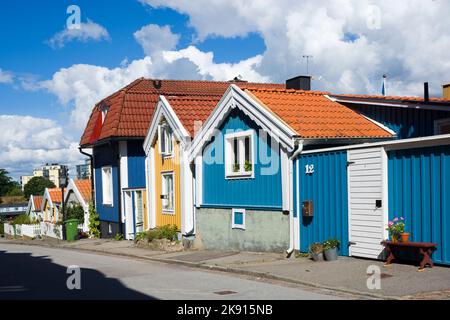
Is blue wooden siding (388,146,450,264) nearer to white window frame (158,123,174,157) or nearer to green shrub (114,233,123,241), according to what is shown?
white window frame (158,123,174,157)

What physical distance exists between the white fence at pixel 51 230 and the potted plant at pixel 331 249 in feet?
72.0

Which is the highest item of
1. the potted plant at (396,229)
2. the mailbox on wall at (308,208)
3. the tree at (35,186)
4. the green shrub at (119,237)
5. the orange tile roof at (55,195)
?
the mailbox on wall at (308,208)

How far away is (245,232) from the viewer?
1636cm

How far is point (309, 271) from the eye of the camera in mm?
11922

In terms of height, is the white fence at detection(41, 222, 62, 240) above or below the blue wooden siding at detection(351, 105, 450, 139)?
below

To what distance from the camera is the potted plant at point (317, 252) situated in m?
13.2

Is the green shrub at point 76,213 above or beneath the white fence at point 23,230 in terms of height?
above

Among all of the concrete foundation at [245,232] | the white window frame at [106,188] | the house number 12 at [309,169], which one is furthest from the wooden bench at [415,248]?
the white window frame at [106,188]

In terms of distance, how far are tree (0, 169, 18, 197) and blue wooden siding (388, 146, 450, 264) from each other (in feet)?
438

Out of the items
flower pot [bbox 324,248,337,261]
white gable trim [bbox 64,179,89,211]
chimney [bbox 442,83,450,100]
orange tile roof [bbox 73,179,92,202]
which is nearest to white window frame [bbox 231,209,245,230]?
flower pot [bbox 324,248,337,261]

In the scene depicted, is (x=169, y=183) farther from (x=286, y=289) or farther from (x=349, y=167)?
(x=286, y=289)

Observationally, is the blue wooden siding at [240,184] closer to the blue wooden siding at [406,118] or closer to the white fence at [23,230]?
the blue wooden siding at [406,118]

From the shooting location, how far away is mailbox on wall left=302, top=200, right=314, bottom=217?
13898 millimetres
